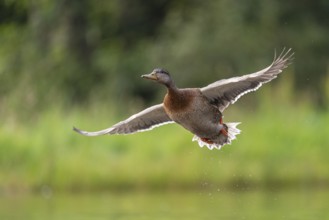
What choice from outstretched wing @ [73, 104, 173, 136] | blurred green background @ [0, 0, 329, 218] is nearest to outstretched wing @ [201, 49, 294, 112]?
outstretched wing @ [73, 104, 173, 136]

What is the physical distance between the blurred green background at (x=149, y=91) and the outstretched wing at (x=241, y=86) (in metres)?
4.38

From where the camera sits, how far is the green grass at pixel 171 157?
42.3ft

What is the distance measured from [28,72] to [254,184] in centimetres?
904

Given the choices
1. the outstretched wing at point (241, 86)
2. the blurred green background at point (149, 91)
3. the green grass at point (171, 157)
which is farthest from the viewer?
the blurred green background at point (149, 91)

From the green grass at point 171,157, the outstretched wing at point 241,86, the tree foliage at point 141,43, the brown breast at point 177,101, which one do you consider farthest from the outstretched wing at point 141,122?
the tree foliage at point 141,43

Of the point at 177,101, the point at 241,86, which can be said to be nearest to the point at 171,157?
the point at 241,86

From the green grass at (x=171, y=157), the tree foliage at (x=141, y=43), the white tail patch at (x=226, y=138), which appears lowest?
the white tail patch at (x=226, y=138)

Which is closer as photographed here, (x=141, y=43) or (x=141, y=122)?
(x=141, y=122)

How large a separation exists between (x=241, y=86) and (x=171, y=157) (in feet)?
16.2

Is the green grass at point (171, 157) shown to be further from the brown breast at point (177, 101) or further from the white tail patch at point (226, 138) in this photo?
the brown breast at point (177, 101)

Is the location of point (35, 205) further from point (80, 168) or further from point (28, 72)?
point (28, 72)

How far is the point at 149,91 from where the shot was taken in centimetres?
2144

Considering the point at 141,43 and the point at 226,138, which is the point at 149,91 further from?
the point at 226,138

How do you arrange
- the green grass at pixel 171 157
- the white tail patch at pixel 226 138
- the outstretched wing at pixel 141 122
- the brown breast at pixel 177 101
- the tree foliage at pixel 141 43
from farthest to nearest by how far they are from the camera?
the tree foliage at pixel 141 43 → the green grass at pixel 171 157 → the outstretched wing at pixel 141 122 → the white tail patch at pixel 226 138 → the brown breast at pixel 177 101
